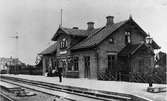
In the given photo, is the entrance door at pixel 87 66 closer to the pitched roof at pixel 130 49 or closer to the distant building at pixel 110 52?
the distant building at pixel 110 52

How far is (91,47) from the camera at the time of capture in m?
22.9

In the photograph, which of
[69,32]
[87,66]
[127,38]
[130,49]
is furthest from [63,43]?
[130,49]

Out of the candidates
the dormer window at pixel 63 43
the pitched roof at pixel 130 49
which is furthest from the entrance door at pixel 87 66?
the dormer window at pixel 63 43

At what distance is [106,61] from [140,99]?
1359cm

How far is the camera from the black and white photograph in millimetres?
11211

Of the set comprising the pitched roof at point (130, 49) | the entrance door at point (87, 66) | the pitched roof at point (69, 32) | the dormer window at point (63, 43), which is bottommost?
the entrance door at point (87, 66)

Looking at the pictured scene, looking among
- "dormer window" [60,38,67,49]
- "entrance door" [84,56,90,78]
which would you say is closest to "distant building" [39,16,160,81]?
"entrance door" [84,56,90,78]

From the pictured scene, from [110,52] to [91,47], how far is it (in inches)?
67.4

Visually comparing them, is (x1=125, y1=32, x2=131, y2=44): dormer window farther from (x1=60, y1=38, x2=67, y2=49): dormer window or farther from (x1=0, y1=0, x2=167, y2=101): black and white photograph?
(x1=60, y1=38, x2=67, y2=49): dormer window

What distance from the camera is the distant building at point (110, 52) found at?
22.5 m

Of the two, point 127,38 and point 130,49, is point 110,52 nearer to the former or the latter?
point 130,49

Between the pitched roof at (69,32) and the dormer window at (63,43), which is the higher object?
the pitched roof at (69,32)

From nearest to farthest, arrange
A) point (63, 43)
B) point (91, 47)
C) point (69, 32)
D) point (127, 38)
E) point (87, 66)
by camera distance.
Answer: point (91, 47) → point (87, 66) → point (127, 38) → point (69, 32) → point (63, 43)

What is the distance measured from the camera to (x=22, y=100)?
12336 millimetres
